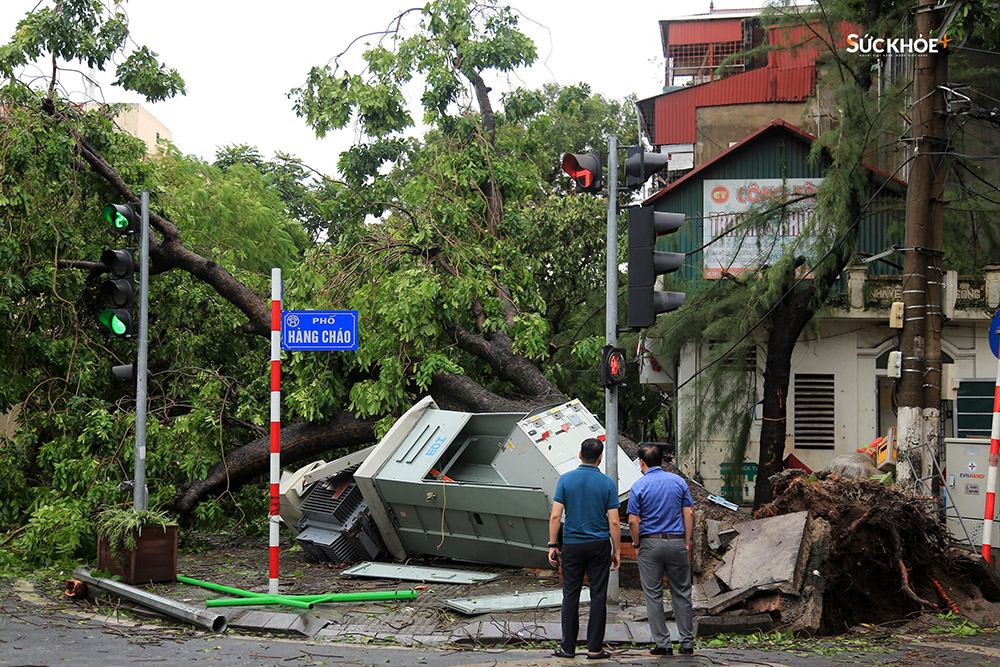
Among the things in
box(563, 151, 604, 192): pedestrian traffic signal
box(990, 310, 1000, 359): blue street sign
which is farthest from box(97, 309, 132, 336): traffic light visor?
box(990, 310, 1000, 359): blue street sign

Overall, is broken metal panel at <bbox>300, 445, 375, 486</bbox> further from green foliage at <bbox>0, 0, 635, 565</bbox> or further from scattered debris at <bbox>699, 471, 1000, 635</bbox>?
scattered debris at <bbox>699, 471, 1000, 635</bbox>

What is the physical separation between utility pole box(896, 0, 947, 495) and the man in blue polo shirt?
451 cm

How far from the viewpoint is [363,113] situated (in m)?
17.2

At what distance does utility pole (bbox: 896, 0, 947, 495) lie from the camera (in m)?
10.6

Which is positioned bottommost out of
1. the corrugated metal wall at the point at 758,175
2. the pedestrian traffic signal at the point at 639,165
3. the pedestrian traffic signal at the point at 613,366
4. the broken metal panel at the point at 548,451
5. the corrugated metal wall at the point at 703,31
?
the broken metal panel at the point at 548,451

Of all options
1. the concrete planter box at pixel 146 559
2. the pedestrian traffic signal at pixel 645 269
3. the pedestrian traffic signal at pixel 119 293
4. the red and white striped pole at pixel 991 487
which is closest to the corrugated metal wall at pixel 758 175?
the red and white striped pole at pixel 991 487

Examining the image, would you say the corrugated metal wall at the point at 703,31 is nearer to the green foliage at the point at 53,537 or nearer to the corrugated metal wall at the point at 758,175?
the corrugated metal wall at the point at 758,175

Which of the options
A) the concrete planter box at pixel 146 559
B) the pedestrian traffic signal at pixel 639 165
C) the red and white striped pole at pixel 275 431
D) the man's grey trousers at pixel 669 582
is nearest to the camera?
the man's grey trousers at pixel 669 582

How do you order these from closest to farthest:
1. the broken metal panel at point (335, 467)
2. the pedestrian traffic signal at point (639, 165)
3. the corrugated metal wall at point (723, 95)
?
the pedestrian traffic signal at point (639, 165), the broken metal panel at point (335, 467), the corrugated metal wall at point (723, 95)

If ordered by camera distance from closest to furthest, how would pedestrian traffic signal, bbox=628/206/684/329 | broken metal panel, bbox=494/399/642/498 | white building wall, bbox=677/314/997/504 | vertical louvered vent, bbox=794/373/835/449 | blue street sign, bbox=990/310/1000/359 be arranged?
1. pedestrian traffic signal, bbox=628/206/684/329
2. blue street sign, bbox=990/310/1000/359
3. broken metal panel, bbox=494/399/642/498
4. white building wall, bbox=677/314/997/504
5. vertical louvered vent, bbox=794/373/835/449

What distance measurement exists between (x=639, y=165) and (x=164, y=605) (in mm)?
5883

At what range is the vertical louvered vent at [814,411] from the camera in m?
18.3

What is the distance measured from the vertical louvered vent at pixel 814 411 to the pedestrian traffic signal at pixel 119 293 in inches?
505

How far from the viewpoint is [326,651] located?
7.39 m
